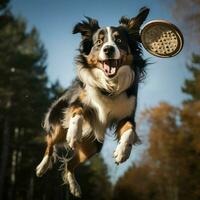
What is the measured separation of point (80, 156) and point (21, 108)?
64.3ft

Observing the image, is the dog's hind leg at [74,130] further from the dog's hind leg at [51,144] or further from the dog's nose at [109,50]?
the dog's hind leg at [51,144]

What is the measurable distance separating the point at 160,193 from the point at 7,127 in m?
19.5

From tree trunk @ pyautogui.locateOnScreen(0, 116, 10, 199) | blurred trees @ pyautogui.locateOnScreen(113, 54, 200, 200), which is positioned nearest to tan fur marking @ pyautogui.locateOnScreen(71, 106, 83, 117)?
tree trunk @ pyautogui.locateOnScreen(0, 116, 10, 199)

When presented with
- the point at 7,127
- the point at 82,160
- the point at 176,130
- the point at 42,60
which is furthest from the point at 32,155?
the point at 82,160

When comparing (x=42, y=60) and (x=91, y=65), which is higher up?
(x=42, y=60)

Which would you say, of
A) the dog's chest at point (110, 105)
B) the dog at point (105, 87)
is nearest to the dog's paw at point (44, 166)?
the dog at point (105, 87)

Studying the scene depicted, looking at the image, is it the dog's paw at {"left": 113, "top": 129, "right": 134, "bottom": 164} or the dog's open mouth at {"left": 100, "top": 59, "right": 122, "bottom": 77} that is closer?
the dog's paw at {"left": 113, "top": 129, "right": 134, "bottom": 164}

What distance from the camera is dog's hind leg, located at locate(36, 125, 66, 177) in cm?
755

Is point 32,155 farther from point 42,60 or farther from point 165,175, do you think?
point 165,175

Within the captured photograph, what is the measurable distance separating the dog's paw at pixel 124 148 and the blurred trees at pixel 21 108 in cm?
1614

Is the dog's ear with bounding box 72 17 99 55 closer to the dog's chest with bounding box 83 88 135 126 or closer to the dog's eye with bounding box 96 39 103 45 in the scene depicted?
the dog's eye with bounding box 96 39 103 45

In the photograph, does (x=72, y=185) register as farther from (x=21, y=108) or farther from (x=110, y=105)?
(x=21, y=108)

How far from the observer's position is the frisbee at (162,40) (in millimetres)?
6376

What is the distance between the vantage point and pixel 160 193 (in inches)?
1756
